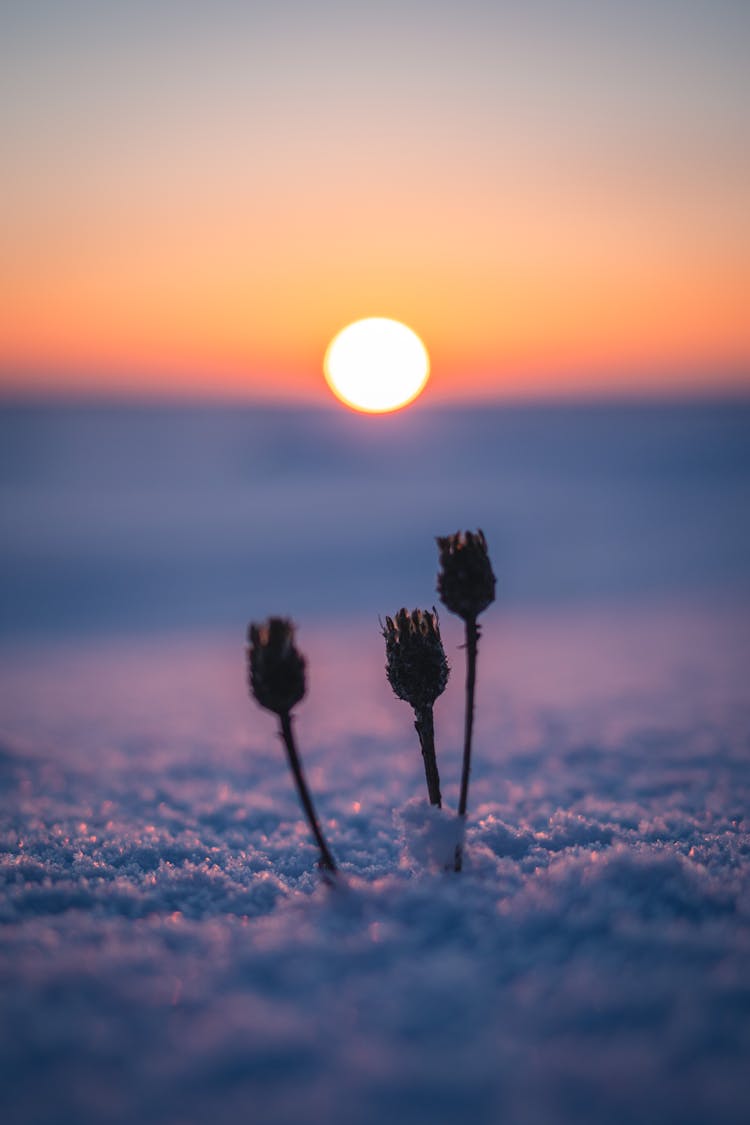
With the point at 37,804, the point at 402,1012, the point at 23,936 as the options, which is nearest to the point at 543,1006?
the point at 402,1012

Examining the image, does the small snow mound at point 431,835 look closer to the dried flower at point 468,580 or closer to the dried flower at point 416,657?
the dried flower at point 468,580

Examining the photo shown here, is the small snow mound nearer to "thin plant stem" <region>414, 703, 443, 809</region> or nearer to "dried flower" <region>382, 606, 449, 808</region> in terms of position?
"thin plant stem" <region>414, 703, 443, 809</region>

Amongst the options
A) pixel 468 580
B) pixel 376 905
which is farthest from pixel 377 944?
pixel 468 580

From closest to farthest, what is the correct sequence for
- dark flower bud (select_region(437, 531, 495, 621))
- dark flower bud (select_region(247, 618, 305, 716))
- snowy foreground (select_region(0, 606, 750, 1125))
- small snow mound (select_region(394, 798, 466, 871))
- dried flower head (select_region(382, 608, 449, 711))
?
snowy foreground (select_region(0, 606, 750, 1125)) → dark flower bud (select_region(247, 618, 305, 716)) → dark flower bud (select_region(437, 531, 495, 621)) → dried flower head (select_region(382, 608, 449, 711)) → small snow mound (select_region(394, 798, 466, 871))

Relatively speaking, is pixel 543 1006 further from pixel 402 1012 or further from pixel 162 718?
pixel 162 718

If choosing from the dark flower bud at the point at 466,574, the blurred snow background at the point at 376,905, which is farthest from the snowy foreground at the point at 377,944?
the dark flower bud at the point at 466,574

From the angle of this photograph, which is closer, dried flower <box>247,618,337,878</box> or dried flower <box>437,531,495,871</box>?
dried flower <box>247,618,337,878</box>

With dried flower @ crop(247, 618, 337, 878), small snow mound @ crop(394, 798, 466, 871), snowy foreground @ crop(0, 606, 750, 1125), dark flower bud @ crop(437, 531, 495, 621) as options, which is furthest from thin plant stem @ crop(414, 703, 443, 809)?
dried flower @ crop(247, 618, 337, 878)
